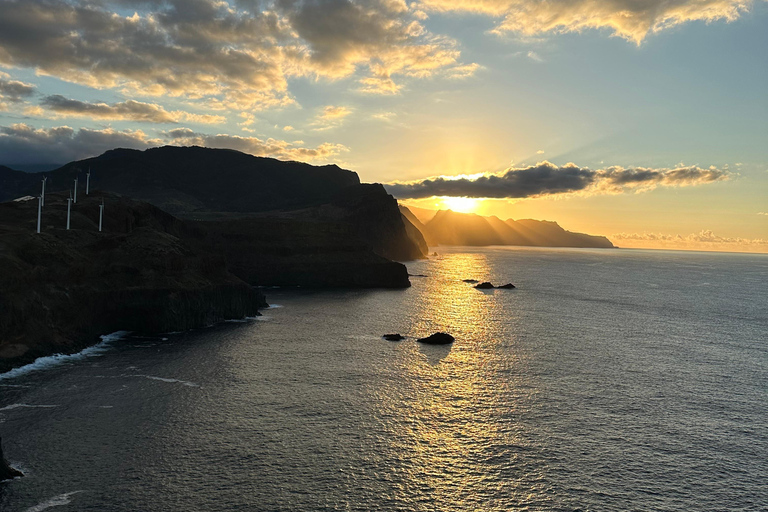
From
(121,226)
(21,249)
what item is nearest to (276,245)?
(121,226)

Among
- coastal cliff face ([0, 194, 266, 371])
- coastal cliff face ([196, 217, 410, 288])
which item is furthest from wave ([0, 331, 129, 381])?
coastal cliff face ([196, 217, 410, 288])

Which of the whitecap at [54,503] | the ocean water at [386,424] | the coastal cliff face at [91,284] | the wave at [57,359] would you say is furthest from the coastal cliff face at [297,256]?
the whitecap at [54,503]

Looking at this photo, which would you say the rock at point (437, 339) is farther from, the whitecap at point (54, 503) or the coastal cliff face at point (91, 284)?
the whitecap at point (54, 503)

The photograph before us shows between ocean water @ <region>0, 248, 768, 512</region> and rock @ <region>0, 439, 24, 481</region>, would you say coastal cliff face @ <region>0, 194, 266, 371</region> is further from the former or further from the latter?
rock @ <region>0, 439, 24, 481</region>

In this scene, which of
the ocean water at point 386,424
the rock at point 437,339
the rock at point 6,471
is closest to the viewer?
the rock at point 6,471

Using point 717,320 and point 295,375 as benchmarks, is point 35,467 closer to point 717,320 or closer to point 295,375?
point 295,375
